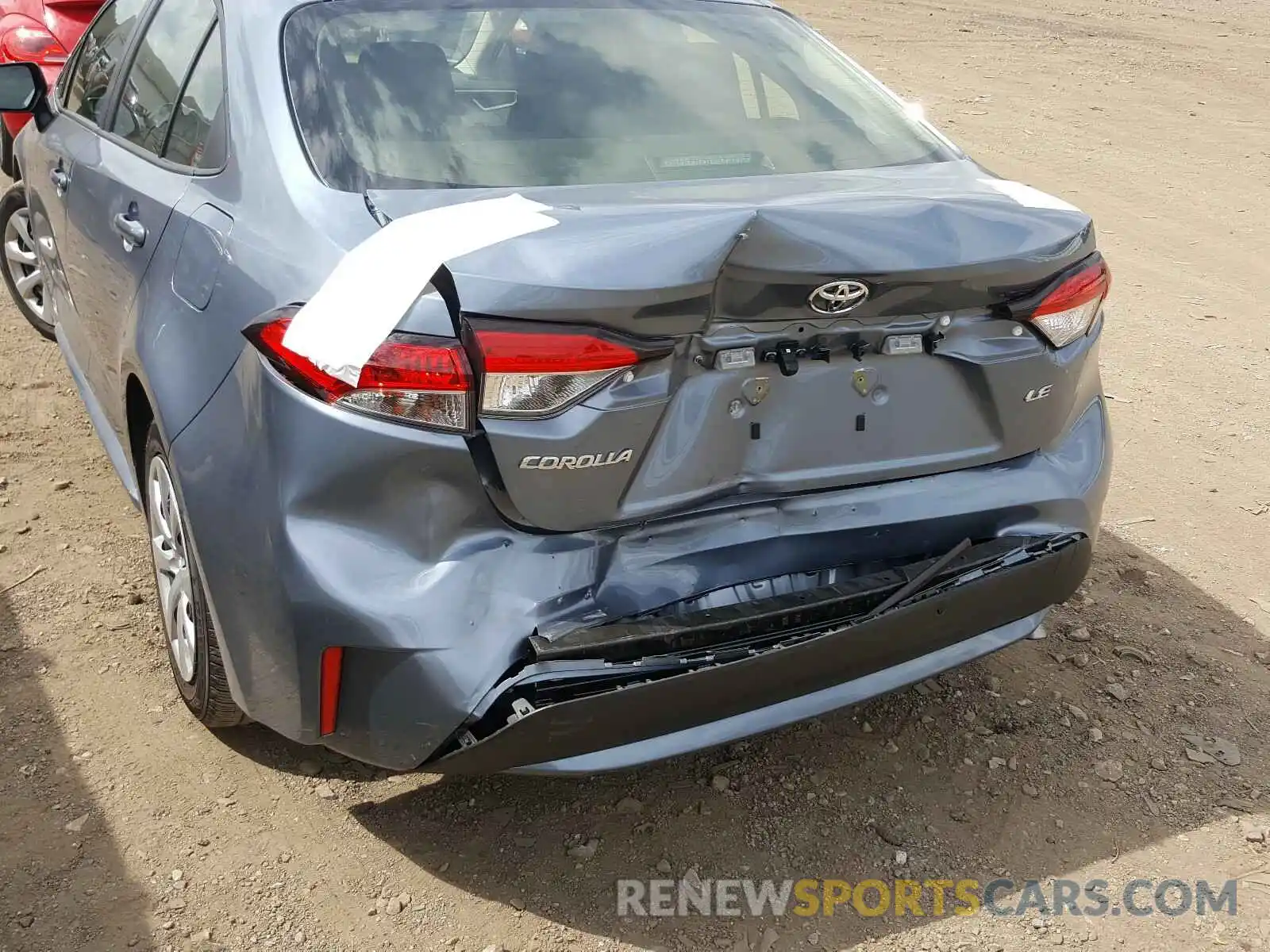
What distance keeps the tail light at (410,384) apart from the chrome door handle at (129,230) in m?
0.99

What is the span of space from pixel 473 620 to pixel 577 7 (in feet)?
5.26

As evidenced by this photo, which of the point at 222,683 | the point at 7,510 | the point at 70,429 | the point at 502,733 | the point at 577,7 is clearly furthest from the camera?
the point at 70,429

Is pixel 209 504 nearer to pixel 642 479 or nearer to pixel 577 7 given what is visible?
pixel 642 479

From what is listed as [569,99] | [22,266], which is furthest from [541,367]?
[22,266]

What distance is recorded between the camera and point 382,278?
1.99 m

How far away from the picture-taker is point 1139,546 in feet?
12.9

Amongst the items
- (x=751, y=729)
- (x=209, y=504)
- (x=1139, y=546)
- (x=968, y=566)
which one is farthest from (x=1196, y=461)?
(x=209, y=504)

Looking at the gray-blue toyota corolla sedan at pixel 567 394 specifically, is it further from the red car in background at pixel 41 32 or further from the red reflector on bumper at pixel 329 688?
the red car in background at pixel 41 32

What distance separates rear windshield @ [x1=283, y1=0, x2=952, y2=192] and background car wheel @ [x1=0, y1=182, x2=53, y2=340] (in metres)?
2.96

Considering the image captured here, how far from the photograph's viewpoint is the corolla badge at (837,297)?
85.0 inches

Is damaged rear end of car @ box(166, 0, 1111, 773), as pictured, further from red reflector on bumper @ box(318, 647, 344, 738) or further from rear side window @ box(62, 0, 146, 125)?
rear side window @ box(62, 0, 146, 125)

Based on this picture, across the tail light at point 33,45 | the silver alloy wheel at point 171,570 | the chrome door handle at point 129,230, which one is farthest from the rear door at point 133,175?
the tail light at point 33,45

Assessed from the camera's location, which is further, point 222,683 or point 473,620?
point 222,683

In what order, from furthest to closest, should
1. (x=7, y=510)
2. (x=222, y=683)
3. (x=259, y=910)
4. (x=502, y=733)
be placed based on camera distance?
1. (x=7, y=510)
2. (x=222, y=683)
3. (x=259, y=910)
4. (x=502, y=733)
